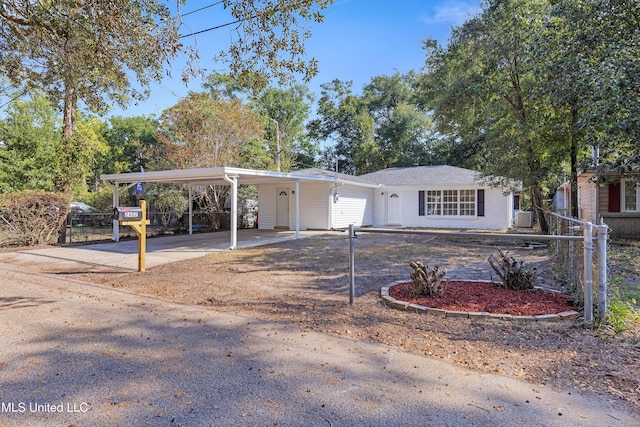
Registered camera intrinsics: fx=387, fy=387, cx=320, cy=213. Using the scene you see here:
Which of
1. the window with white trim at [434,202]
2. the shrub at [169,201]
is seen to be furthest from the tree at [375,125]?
the shrub at [169,201]

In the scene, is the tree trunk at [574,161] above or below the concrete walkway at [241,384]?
above

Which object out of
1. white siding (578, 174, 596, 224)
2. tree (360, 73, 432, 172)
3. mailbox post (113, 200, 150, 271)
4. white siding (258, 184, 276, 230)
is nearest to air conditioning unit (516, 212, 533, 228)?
white siding (578, 174, 596, 224)

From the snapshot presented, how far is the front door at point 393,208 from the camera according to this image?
21219mm

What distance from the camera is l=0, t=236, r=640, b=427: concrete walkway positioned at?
254 cm

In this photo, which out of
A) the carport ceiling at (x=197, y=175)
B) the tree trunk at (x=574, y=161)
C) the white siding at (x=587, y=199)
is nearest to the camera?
the tree trunk at (x=574, y=161)

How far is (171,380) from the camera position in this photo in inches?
121

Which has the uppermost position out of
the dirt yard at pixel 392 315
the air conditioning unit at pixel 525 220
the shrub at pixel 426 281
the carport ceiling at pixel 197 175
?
the carport ceiling at pixel 197 175

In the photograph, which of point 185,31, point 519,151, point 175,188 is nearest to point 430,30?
point 519,151

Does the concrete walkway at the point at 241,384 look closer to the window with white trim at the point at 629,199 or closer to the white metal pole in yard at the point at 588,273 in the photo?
the white metal pole in yard at the point at 588,273

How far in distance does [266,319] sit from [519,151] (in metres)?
11.9

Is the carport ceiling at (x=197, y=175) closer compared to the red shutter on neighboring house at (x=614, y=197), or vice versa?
the carport ceiling at (x=197, y=175)

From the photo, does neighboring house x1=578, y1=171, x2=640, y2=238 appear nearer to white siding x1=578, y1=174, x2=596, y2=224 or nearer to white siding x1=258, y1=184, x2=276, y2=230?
white siding x1=578, y1=174, x2=596, y2=224

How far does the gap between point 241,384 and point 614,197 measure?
54.4ft

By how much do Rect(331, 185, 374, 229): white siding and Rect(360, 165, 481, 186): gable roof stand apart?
4.97ft
